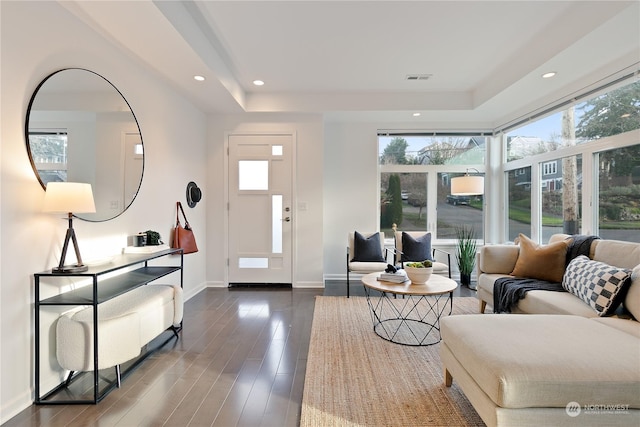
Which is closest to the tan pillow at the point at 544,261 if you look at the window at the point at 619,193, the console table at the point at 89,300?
the window at the point at 619,193

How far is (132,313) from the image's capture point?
2082 mm

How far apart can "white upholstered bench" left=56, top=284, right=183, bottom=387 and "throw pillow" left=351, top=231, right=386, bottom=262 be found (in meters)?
2.61

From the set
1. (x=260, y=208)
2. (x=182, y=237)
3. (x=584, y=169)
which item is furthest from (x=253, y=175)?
(x=584, y=169)

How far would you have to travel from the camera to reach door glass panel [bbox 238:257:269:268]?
4.55 metres

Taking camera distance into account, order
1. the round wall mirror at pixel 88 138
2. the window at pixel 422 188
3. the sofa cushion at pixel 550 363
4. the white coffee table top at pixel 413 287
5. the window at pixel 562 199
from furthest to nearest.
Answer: the window at pixel 422 188 → the window at pixel 562 199 → the white coffee table top at pixel 413 287 → the round wall mirror at pixel 88 138 → the sofa cushion at pixel 550 363

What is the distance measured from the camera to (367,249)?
4.26 m

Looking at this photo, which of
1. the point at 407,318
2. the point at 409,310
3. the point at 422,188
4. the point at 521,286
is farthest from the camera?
the point at 422,188

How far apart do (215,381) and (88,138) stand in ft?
6.47

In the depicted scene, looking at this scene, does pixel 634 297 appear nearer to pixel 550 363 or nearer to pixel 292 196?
pixel 550 363

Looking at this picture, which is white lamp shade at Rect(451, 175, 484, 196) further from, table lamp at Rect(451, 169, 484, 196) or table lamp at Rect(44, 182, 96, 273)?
table lamp at Rect(44, 182, 96, 273)

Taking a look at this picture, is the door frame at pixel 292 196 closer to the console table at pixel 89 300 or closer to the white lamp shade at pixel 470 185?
the console table at pixel 89 300

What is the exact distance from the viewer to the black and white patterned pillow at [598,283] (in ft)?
6.96

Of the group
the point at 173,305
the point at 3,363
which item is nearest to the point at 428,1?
the point at 173,305

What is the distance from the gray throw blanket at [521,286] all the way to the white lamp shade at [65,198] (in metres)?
3.35
